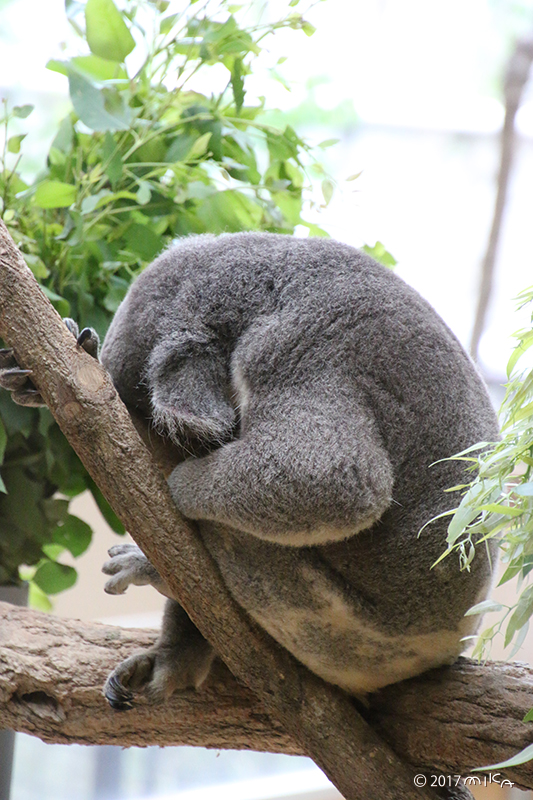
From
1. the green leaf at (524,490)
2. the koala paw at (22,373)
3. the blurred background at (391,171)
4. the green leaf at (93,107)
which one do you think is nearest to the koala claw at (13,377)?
the koala paw at (22,373)

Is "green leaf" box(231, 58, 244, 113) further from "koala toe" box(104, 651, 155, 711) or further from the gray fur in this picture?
"koala toe" box(104, 651, 155, 711)

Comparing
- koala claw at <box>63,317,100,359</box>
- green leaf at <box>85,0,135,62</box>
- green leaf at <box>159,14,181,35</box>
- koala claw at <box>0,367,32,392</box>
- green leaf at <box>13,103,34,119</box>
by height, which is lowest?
koala claw at <box>0,367,32,392</box>

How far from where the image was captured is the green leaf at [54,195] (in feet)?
5.92

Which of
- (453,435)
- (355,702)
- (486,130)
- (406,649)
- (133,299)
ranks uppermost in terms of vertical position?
(486,130)

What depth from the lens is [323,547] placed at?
1431mm

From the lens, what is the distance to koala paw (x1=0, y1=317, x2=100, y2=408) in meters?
1.36

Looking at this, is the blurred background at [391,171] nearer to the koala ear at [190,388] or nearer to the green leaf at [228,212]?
the green leaf at [228,212]

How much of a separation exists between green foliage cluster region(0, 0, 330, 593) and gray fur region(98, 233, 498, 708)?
→ 22.8 inches

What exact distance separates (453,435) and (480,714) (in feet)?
1.69

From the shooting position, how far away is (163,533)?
4.50ft

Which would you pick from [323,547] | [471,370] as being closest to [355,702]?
[323,547]

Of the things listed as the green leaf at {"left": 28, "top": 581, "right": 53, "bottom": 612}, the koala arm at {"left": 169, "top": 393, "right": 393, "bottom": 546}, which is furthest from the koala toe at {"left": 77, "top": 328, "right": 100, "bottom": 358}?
the green leaf at {"left": 28, "top": 581, "right": 53, "bottom": 612}

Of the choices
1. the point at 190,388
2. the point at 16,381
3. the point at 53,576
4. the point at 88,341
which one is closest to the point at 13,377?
the point at 16,381

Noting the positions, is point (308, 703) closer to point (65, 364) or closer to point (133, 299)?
point (65, 364)
